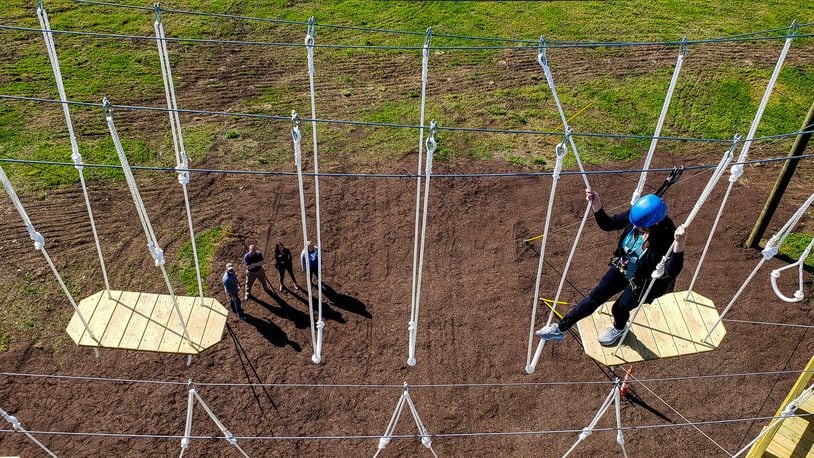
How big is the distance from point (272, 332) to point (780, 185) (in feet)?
28.3

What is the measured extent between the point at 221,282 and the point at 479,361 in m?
4.40

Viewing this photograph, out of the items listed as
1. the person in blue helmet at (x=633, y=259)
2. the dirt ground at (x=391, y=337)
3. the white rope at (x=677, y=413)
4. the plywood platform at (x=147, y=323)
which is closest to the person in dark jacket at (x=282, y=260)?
the dirt ground at (x=391, y=337)

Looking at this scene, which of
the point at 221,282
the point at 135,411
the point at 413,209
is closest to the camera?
the point at 135,411

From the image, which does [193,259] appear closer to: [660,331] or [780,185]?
[660,331]

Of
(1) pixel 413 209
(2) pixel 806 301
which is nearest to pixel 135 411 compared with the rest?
(1) pixel 413 209

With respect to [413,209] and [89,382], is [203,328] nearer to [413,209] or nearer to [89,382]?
[89,382]

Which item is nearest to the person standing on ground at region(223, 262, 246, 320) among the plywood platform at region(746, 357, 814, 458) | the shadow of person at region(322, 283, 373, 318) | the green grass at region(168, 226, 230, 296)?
the green grass at region(168, 226, 230, 296)

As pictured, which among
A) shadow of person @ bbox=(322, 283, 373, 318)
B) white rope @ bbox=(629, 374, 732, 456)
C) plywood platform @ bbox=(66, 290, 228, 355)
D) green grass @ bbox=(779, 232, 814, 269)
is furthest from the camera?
green grass @ bbox=(779, 232, 814, 269)

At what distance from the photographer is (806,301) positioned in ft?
35.5

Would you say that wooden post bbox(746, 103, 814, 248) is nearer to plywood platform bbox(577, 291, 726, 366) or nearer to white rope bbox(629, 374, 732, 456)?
white rope bbox(629, 374, 732, 456)

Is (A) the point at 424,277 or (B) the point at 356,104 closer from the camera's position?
(A) the point at 424,277

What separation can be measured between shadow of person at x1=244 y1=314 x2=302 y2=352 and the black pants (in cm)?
447

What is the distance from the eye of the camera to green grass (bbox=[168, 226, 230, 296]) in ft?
35.5

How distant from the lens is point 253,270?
10133 mm
